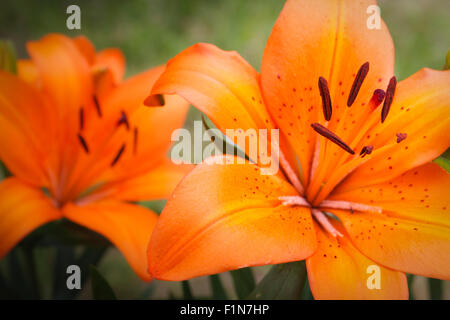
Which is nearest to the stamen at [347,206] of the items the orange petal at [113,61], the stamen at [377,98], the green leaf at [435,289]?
the stamen at [377,98]

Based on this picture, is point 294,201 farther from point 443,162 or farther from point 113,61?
point 113,61

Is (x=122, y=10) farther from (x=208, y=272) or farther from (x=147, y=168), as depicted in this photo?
(x=208, y=272)

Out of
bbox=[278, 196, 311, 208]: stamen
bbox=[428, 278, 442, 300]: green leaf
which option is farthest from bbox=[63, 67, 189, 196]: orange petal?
bbox=[428, 278, 442, 300]: green leaf

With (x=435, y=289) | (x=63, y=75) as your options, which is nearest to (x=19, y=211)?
(x=63, y=75)

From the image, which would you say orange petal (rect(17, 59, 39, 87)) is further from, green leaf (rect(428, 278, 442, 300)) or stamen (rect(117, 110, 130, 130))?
green leaf (rect(428, 278, 442, 300))

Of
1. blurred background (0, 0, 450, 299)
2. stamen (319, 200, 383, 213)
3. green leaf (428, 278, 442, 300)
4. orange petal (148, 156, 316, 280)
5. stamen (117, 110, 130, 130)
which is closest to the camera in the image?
orange petal (148, 156, 316, 280)

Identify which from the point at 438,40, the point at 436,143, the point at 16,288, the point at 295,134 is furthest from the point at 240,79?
the point at 438,40
